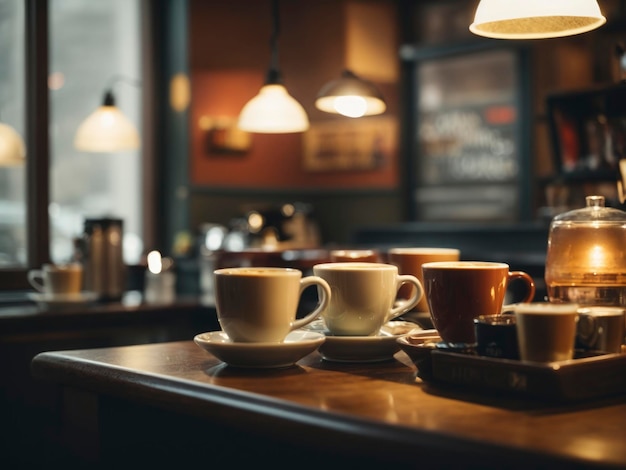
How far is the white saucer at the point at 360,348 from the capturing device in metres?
1.41

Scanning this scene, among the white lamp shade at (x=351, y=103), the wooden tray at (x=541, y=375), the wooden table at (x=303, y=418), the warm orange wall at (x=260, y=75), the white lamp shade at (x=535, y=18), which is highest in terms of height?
the warm orange wall at (x=260, y=75)

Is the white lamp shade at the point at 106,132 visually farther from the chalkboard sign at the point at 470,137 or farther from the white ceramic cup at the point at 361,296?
the white ceramic cup at the point at 361,296

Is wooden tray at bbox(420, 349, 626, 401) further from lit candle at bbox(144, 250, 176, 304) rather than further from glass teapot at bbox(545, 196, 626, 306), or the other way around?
lit candle at bbox(144, 250, 176, 304)

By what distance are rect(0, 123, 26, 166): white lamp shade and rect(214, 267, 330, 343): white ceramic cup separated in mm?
3036

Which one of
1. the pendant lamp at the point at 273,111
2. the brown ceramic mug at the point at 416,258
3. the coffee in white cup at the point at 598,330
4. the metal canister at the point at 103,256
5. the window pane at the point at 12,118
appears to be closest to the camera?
the coffee in white cup at the point at 598,330

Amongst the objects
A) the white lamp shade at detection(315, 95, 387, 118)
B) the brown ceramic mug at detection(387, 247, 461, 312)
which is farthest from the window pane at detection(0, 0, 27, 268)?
the brown ceramic mug at detection(387, 247, 461, 312)

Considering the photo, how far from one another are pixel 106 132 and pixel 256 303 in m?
3.42

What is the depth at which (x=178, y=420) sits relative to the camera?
140cm

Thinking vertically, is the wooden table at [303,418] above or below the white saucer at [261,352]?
below

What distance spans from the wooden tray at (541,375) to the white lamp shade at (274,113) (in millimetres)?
2258

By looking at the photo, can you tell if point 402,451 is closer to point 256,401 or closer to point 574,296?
point 256,401

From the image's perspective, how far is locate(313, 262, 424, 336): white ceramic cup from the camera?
4.63ft

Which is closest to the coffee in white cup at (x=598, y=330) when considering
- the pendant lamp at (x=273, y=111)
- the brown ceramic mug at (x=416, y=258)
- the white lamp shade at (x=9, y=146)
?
the brown ceramic mug at (x=416, y=258)

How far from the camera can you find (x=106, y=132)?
4.54 metres
